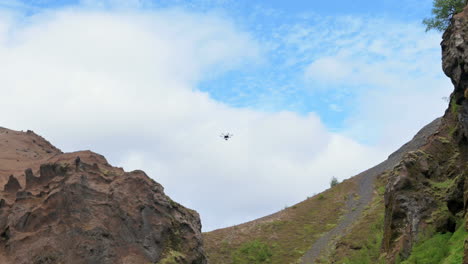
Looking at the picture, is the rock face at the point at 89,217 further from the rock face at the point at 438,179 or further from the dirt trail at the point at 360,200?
the dirt trail at the point at 360,200

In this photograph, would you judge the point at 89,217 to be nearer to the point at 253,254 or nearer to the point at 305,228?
the point at 253,254

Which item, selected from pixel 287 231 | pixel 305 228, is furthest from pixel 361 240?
pixel 287 231

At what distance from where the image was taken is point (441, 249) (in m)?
21.2

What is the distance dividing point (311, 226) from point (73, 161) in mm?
46126

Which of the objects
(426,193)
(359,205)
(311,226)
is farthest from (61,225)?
(359,205)

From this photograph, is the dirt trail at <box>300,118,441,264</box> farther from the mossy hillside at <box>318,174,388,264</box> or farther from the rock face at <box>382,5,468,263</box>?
the rock face at <box>382,5,468,263</box>

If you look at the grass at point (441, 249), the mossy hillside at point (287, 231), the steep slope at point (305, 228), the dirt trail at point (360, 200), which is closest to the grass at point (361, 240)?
the steep slope at point (305, 228)

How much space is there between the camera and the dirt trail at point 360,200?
6239 centimetres

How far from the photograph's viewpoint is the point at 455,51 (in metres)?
26.0

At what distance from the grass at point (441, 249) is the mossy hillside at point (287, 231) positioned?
38.4 metres

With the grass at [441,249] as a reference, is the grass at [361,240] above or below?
above

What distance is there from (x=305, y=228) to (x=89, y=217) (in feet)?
150

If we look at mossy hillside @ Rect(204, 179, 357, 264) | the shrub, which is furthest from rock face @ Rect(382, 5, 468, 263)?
the shrub

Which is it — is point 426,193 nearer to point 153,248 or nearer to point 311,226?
point 153,248
